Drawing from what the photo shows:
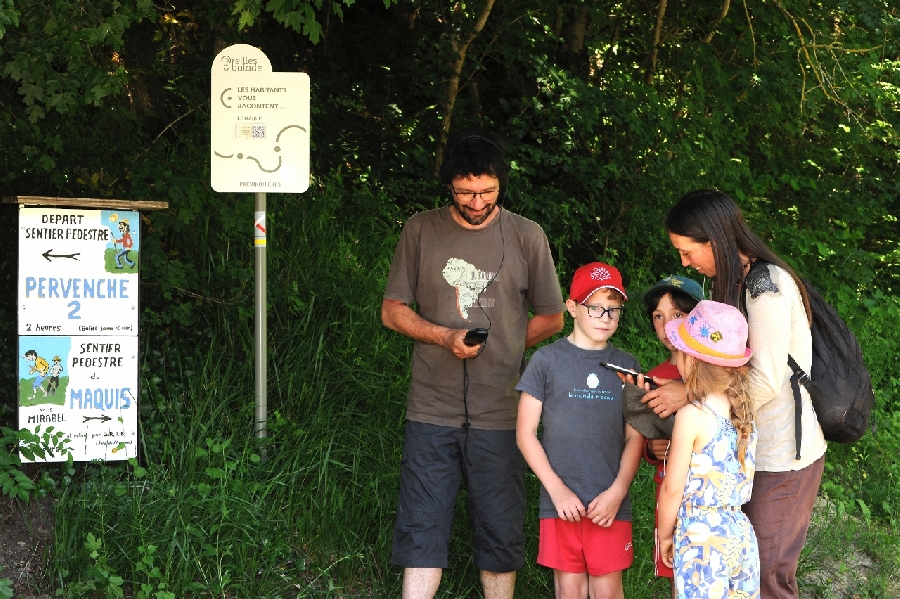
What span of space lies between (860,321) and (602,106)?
307 centimetres

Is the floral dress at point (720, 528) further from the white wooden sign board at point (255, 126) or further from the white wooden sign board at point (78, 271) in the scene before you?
the white wooden sign board at point (78, 271)

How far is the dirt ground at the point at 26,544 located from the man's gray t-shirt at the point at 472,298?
5.62ft

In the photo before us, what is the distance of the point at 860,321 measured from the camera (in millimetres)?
8727

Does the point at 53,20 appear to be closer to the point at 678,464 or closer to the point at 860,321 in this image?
the point at 678,464

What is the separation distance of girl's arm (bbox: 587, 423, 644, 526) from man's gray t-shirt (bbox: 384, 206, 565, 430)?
0.51 meters

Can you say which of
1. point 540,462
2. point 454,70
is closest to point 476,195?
point 540,462

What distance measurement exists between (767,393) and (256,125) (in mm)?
2728

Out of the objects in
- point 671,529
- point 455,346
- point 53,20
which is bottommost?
point 671,529

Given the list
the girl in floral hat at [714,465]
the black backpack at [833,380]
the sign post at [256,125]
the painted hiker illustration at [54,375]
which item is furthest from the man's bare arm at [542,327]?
the painted hiker illustration at [54,375]

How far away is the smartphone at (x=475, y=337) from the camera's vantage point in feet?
11.9

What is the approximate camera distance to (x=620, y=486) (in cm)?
366

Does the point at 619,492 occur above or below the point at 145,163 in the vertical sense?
below

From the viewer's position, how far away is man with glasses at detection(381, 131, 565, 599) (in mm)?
3924

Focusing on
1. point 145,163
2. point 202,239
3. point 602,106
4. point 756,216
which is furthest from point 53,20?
point 756,216
